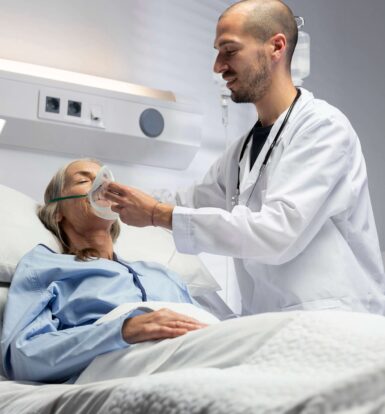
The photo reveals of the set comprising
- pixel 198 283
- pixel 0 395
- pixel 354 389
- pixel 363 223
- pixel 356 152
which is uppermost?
pixel 354 389

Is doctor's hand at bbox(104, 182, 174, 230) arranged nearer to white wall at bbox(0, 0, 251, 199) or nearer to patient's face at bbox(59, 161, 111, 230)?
patient's face at bbox(59, 161, 111, 230)

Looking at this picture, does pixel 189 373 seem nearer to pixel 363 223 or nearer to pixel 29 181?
pixel 363 223

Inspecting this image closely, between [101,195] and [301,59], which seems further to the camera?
[301,59]

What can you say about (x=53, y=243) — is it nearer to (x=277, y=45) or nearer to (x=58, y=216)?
(x=58, y=216)

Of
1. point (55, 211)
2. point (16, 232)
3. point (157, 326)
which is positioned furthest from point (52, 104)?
point (157, 326)

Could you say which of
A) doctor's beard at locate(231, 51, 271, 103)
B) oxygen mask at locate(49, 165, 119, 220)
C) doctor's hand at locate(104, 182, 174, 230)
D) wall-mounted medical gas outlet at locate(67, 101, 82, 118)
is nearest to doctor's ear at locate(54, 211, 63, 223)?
oxygen mask at locate(49, 165, 119, 220)

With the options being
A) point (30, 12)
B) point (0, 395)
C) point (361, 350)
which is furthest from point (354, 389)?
point (30, 12)

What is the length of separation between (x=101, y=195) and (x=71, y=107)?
85cm

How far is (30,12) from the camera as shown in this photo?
321 centimetres

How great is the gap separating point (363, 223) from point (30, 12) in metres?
1.57

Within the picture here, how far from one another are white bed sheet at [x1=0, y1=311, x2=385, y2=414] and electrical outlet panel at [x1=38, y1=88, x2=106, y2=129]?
1.47m

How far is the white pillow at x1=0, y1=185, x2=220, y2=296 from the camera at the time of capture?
8.30ft

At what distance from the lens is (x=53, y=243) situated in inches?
103

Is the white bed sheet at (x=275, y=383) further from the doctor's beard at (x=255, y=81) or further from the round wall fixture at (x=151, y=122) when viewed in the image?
the round wall fixture at (x=151, y=122)
